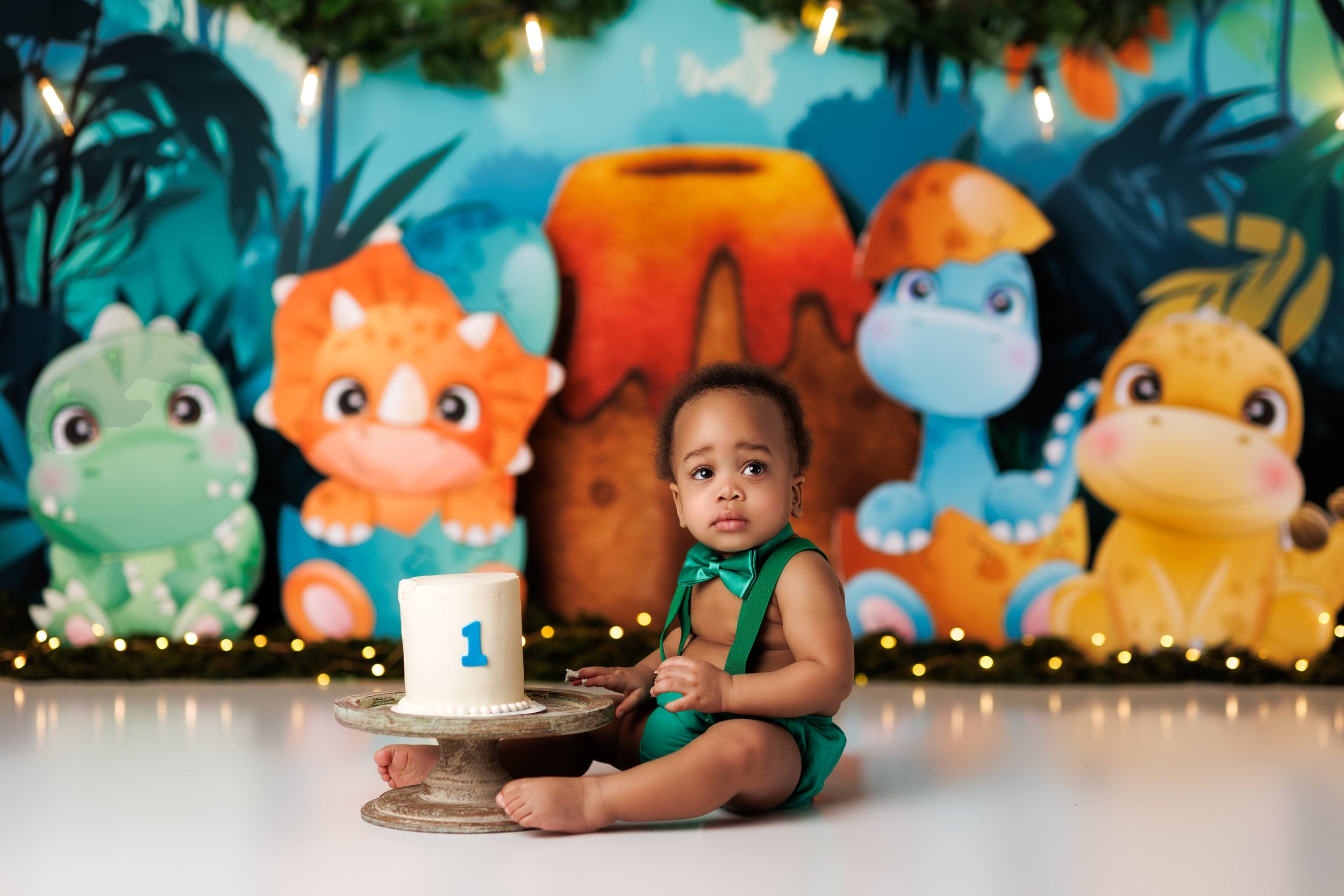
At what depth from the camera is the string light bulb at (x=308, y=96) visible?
3006 mm

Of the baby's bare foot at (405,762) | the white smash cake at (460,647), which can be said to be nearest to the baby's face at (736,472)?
the white smash cake at (460,647)

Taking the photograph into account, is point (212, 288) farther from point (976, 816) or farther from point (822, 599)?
point (976, 816)

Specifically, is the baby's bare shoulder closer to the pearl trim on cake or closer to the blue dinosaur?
the pearl trim on cake

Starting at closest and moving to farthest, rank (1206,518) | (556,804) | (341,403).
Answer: (556,804) < (1206,518) < (341,403)

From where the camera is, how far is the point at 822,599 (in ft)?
5.56

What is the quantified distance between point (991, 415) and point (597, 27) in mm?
1359

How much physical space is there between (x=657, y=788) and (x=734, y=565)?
0.37 m

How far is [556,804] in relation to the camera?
59.5 inches

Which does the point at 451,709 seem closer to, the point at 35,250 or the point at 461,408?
the point at 461,408

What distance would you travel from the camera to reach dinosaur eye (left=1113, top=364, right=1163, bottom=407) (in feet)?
9.59

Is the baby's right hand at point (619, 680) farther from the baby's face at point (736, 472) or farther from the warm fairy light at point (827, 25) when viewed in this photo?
the warm fairy light at point (827, 25)

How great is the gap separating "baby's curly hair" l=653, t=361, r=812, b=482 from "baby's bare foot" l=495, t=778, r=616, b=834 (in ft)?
1.74

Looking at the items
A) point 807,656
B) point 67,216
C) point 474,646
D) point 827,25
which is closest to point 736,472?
point 807,656

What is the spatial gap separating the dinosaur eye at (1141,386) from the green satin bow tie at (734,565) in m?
1.45
